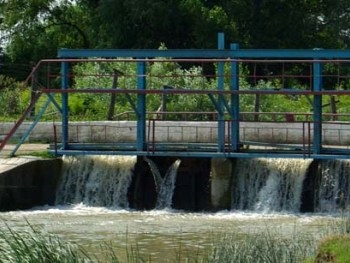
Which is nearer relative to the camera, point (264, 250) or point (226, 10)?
point (264, 250)

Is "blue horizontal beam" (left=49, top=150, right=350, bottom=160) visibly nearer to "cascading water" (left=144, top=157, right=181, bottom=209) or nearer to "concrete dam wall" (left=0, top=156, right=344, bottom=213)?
"concrete dam wall" (left=0, top=156, right=344, bottom=213)

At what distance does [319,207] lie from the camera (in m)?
23.9

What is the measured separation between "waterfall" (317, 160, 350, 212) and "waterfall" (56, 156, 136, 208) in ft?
13.9

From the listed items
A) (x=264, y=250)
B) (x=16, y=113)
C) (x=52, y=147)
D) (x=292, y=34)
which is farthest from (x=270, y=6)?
(x=264, y=250)

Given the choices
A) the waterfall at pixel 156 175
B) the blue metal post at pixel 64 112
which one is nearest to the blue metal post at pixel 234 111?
the waterfall at pixel 156 175

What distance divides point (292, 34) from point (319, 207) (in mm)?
23997

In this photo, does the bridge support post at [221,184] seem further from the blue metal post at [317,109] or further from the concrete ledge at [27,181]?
the concrete ledge at [27,181]

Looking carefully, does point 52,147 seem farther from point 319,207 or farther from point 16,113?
point 16,113

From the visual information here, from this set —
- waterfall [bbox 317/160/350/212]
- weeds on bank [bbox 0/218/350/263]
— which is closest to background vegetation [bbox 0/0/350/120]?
waterfall [bbox 317/160/350/212]

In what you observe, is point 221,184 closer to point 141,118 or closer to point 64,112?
point 141,118

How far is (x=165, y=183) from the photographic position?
2527 cm

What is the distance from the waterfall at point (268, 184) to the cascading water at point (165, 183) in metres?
1.35

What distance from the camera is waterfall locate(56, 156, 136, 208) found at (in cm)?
2539

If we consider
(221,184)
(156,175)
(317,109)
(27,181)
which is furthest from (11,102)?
(317,109)
